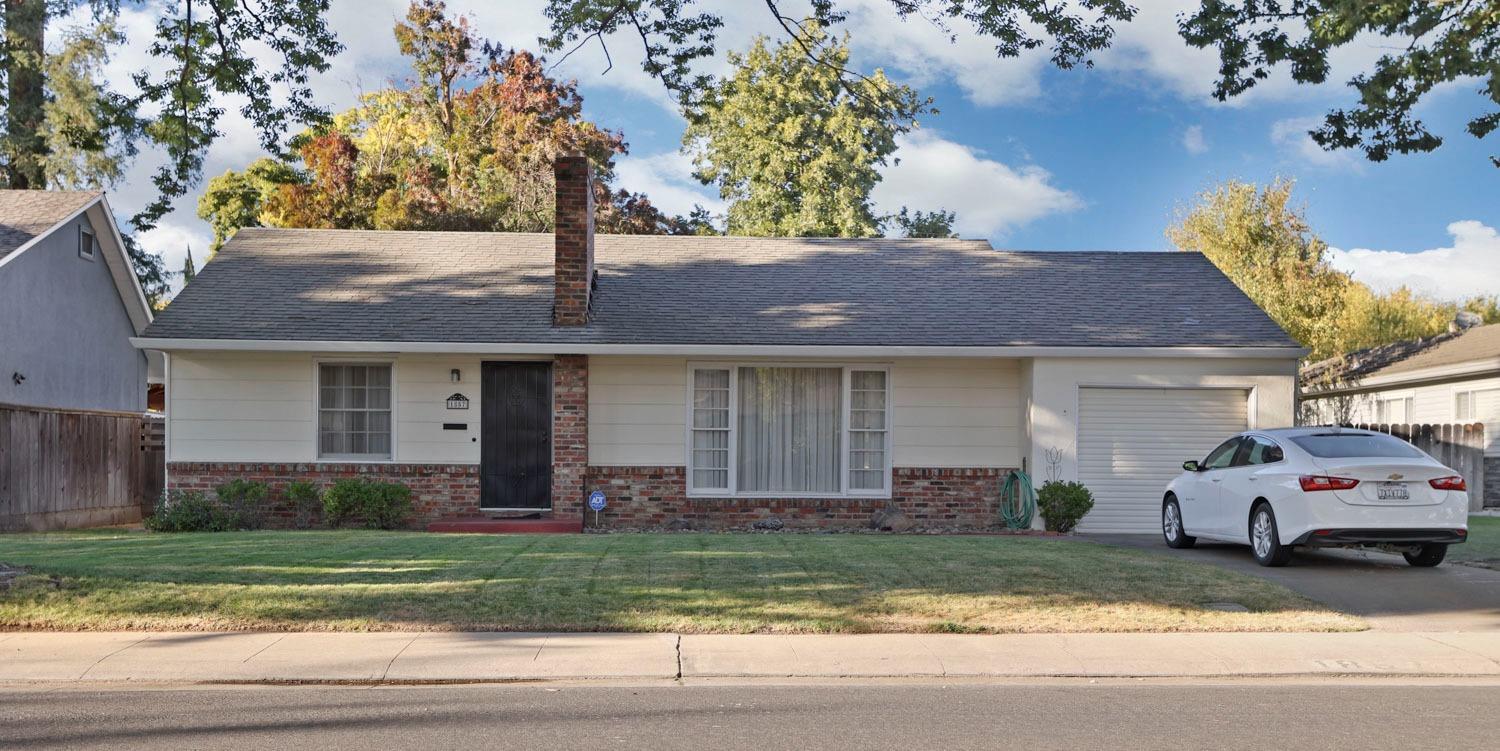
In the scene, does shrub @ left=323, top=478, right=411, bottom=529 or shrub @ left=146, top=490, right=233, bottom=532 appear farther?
shrub @ left=323, top=478, right=411, bottom=529

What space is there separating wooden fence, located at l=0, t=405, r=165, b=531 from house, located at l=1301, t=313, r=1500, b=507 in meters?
23.1

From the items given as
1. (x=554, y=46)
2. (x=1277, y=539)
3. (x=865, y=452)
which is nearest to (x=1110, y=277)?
(x=865, y=452)

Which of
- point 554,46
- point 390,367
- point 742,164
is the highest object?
point 742,164

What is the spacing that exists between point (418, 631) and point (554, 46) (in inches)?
262

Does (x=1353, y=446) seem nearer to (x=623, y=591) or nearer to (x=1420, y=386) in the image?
(x=623, y=591)

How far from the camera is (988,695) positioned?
717 cm

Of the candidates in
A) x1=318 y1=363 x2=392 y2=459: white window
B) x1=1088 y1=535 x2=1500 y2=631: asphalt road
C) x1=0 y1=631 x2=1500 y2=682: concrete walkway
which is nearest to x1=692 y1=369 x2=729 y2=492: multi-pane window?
x1=318 y1=363 x2=392 y2=459: white window

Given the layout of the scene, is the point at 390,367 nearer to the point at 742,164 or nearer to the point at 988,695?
the point at 988,695

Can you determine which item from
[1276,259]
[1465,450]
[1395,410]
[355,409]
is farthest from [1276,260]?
[355,409]

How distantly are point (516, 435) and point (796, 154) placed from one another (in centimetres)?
1757

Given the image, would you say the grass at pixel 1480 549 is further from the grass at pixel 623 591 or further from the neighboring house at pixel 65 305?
the neighboring house at pixel 65 305

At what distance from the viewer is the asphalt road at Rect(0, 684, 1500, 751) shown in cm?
601

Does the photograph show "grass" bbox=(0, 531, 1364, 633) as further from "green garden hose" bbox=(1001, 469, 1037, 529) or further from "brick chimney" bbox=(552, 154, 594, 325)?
"brick chimney" bbox=(552, 154, 594, 325)

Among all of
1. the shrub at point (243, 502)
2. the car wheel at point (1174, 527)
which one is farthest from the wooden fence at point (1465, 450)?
the shrub at point (243, 502)
